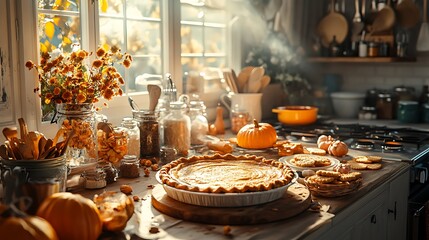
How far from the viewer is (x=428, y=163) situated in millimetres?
2697

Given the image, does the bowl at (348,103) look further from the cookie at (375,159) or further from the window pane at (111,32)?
the window pane at (111,32)

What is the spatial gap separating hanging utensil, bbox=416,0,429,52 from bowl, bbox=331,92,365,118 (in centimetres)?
51

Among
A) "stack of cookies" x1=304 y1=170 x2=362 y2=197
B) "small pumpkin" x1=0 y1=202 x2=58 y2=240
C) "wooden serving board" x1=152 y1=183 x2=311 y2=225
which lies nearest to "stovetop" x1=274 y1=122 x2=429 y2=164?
"stack of cookies" x1=304 y1=170 x2=362 y2=197

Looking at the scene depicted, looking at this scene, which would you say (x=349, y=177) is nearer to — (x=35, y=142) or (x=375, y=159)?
(x=375, y=159)

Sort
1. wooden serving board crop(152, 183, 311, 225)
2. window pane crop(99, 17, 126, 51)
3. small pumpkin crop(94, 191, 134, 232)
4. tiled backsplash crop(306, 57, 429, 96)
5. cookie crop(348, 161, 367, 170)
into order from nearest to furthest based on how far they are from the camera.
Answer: small pumpkin crop(94, 191, 134, 232) < wooden serving board crop(152, 183, 311, 225) < cookie crop(348, 161, 367, 170) < window pane crop(99, 17, 126, 51) < tiled backsplash crop(306, 57, 429, 96)

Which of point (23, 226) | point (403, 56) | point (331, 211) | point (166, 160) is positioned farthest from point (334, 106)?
point (23, 226)

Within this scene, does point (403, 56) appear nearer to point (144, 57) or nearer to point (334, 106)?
point (334, 106)

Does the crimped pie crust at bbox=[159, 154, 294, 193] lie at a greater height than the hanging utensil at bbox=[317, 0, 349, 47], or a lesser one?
lesser

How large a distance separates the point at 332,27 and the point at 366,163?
1942 mm

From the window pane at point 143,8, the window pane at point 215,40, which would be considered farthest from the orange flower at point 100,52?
the window pane at point 215,40

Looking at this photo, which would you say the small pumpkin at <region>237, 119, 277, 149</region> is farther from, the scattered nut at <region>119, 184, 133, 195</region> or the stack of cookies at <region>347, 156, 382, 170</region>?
the scattered nut at <region>119, 184, 133, 195</region>

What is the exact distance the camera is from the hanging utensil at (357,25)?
3.95 meters

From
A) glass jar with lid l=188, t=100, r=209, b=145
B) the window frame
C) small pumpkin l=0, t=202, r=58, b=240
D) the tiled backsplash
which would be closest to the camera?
small pumpkin l=0, t=202, r=58, b=240

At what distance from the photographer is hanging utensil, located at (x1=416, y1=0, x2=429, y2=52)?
3729 millimetres
